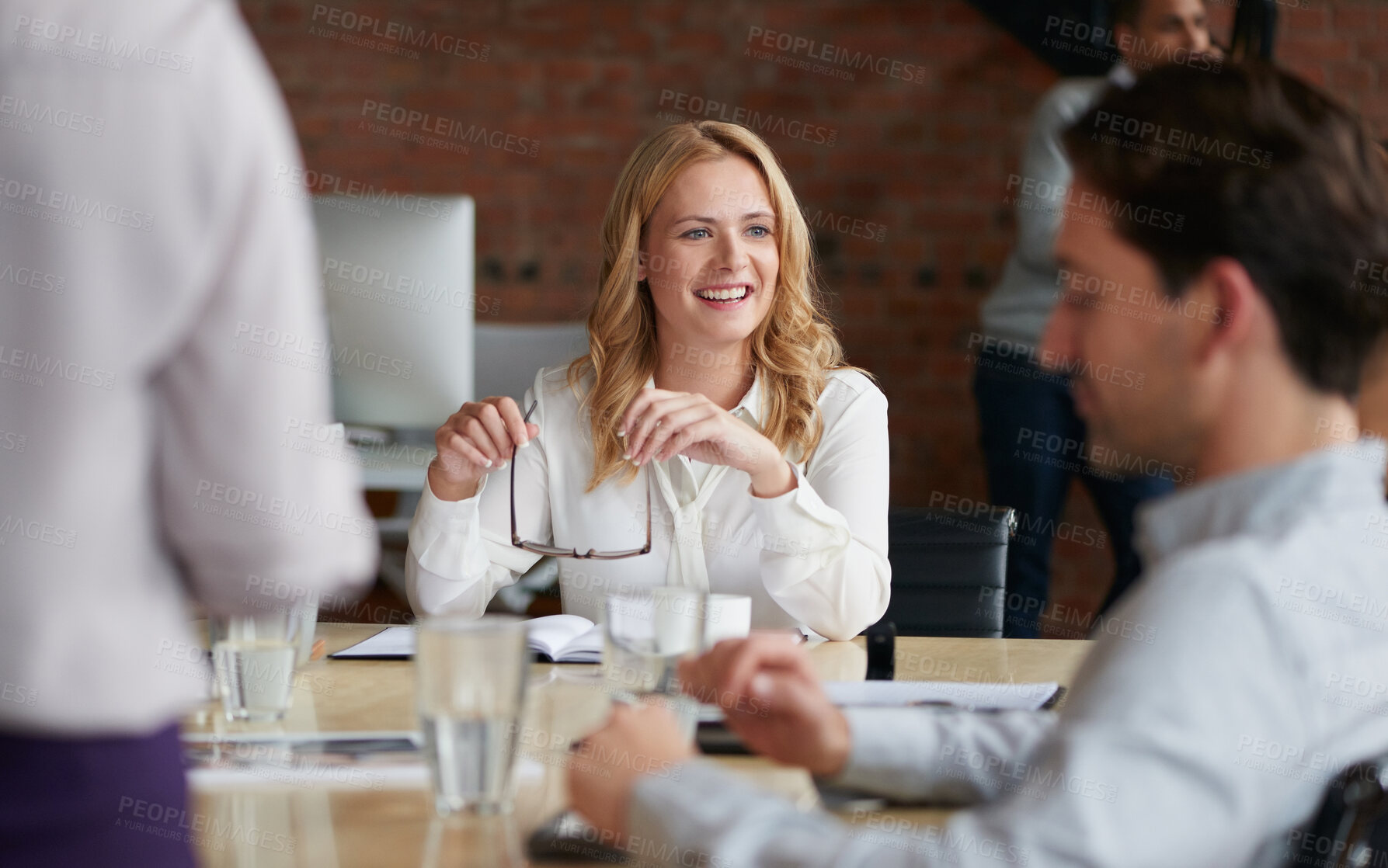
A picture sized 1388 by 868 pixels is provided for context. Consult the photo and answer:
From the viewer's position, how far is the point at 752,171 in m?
2.00

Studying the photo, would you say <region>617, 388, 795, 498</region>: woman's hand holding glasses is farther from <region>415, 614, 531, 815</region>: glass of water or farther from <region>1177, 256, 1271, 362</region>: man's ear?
<region>1177, 256, 1271, 362</region>: man's ear

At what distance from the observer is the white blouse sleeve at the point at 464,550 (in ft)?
5.46

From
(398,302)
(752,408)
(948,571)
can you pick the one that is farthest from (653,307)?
(948,571)

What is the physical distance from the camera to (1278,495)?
0.71 metres

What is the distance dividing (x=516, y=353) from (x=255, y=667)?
1.97 metres

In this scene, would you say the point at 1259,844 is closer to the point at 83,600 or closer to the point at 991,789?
the point at 991,789

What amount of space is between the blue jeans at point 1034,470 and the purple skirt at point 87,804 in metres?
2.34

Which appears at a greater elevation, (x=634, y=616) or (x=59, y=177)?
(x=59, y=177)

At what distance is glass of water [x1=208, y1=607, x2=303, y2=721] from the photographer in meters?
1.04

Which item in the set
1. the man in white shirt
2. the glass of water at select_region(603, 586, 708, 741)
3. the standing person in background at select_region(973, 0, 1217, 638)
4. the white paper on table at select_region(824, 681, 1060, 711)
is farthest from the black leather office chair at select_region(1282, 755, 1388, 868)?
the standing person in background at select_region(973, 0, 1217, 638)

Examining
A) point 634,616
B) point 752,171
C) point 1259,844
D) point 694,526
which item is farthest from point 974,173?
point 1259,844

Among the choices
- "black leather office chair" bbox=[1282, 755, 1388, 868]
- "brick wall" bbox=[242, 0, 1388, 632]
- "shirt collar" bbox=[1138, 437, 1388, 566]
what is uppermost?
"brick wall" bbox=[242, 0, 1388, 632]

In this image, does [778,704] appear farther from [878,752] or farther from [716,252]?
[716,252]

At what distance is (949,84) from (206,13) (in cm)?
356
